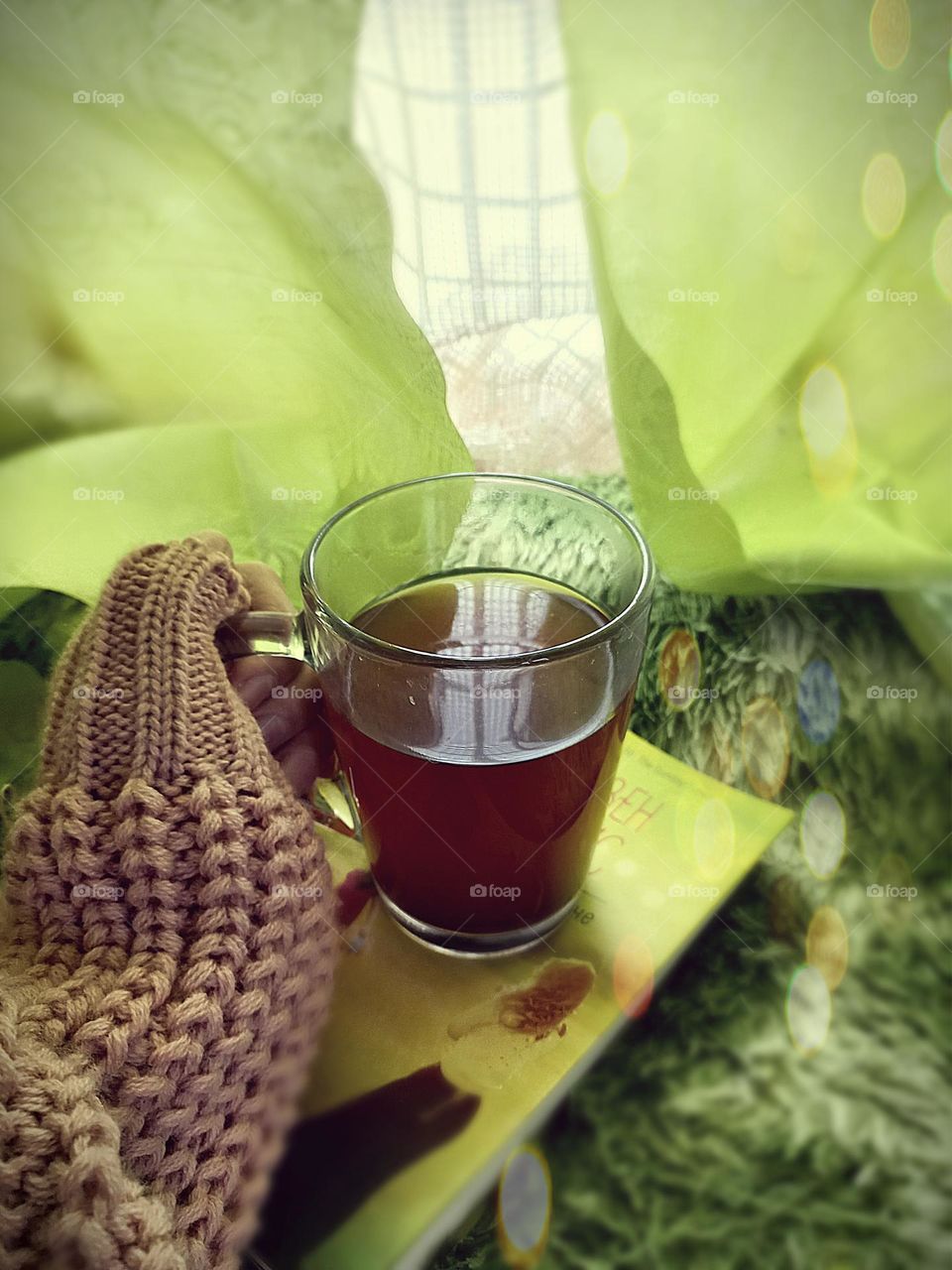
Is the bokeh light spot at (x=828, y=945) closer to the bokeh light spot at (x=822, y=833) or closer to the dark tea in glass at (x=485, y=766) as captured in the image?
the bokeh light spot at (x=822, y=833)

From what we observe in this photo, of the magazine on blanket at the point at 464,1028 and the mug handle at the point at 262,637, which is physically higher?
the mug handle at the point at 262,637

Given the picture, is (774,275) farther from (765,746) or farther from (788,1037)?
(788,1037)

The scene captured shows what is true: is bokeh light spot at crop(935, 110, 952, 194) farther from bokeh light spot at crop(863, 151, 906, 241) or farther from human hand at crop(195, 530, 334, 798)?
human hand at crop(195, 530, 334, 798)

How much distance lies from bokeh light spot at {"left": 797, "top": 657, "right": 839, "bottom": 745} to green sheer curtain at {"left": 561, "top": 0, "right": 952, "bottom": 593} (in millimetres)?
52

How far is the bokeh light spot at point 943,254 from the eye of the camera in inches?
22.8

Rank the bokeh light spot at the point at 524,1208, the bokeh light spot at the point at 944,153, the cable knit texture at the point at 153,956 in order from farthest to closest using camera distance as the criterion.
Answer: the bokeh light spot at the point at 944,153, the bokeh light spot at the point at 524,1208, the cable knit texture at the point at 153,956

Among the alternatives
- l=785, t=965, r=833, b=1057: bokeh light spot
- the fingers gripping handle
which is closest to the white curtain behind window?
the fingers gripping handle

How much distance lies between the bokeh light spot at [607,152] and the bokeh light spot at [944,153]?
0.52 ft

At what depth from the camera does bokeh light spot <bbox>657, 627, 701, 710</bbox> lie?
0.66 meters

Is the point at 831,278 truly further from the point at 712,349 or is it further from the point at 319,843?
the point at 319,843

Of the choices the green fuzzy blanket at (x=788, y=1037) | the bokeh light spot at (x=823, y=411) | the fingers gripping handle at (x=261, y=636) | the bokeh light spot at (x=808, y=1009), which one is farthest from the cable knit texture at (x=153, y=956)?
the bokeh light spot at (x=823, y=411)

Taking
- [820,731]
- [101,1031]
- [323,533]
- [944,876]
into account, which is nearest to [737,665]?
[820,731]

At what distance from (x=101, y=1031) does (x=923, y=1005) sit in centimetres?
42

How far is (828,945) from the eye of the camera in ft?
1.95
